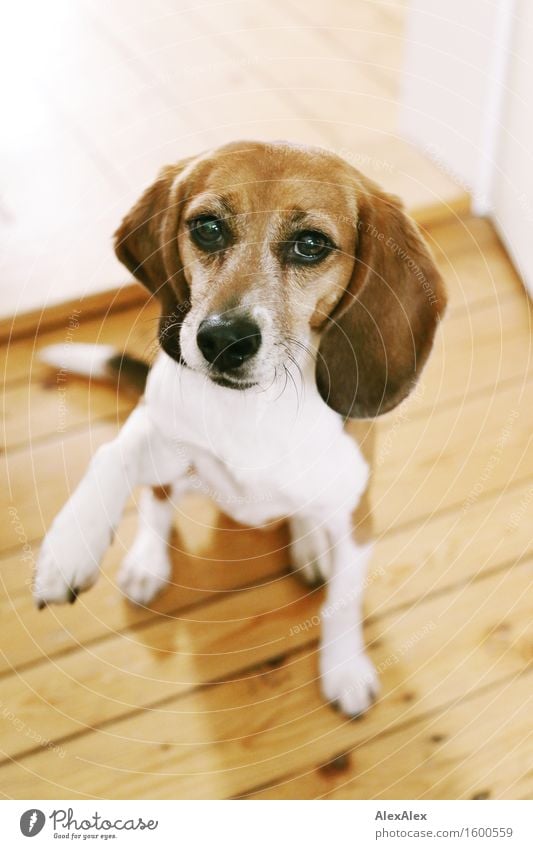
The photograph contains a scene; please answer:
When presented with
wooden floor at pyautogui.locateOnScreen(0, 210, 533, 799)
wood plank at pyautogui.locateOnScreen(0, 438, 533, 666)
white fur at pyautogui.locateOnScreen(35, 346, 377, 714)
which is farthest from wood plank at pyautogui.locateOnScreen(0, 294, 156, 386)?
wood plank at pyautogui.locateOnScreen(0, 438, 533, 666)

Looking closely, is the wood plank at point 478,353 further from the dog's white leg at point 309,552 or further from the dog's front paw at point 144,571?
the dog's front paw at point 144,571

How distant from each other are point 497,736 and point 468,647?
10 centimetres

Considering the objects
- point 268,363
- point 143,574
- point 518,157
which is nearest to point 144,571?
point 143,574

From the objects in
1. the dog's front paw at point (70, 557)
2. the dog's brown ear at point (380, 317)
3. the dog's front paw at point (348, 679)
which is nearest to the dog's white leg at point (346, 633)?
the dog's front paw at point (348, 679)

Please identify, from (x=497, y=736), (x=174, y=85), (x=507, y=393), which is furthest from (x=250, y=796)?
(x=174, y=85)

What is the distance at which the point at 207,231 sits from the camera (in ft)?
2.48

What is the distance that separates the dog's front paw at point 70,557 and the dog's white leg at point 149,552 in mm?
128

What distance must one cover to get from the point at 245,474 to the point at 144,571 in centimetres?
21

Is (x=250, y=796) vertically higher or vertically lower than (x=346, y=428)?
lower

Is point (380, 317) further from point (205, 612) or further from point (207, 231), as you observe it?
point (205, 612)

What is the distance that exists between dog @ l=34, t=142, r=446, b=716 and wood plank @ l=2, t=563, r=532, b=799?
0.03 metres

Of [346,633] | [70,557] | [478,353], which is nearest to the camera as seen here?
[70,557]

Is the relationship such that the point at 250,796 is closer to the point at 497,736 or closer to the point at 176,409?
the point at 497,736

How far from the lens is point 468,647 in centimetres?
95
